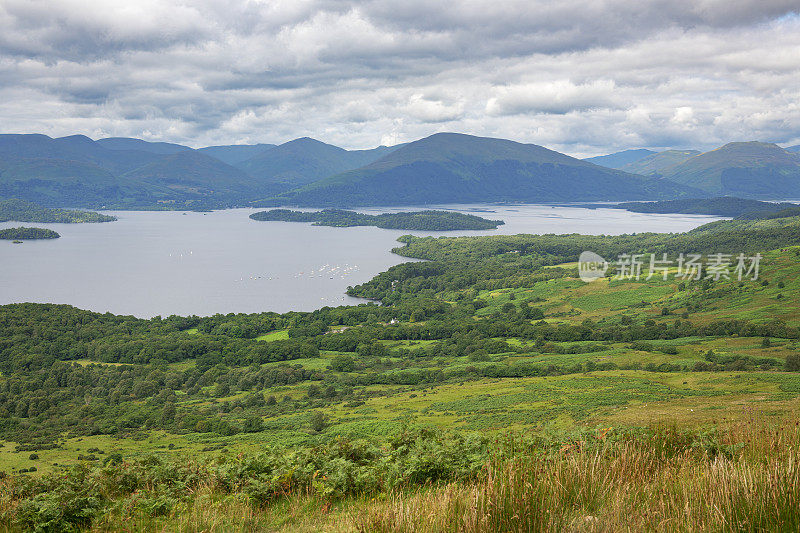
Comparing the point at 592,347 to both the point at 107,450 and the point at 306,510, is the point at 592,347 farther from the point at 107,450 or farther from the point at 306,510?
the point at 306,510

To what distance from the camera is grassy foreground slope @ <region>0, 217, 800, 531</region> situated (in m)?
5.10

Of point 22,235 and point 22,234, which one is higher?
point 22,234

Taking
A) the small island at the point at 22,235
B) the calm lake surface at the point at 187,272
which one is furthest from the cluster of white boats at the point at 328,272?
the small island at the point at 22,235

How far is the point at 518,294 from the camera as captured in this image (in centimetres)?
10250

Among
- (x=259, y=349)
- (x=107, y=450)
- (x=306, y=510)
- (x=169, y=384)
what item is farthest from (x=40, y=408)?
(x=306, y=510)

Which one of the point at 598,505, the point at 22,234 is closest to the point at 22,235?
the point at 22,234

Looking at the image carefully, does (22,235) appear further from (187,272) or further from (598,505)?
(598,505)

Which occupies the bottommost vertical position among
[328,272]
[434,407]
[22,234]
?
[434,407]

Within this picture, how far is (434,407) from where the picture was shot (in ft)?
135

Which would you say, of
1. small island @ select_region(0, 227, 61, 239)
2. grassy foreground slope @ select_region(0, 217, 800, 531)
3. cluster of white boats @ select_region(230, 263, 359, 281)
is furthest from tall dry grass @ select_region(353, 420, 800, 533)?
small island @ select_region(0, 227, 61, 239)

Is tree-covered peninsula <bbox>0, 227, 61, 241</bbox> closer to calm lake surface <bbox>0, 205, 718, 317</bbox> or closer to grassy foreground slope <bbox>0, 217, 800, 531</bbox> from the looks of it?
calm lake surface <bbox>0, 205, 718, 317</bbox>

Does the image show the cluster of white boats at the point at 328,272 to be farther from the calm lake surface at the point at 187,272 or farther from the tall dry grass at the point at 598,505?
the tall dry grass at the point at 598,505

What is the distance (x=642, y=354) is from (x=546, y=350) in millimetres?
11724

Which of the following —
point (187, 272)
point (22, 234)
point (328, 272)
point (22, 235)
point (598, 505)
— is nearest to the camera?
point (598, 505)
